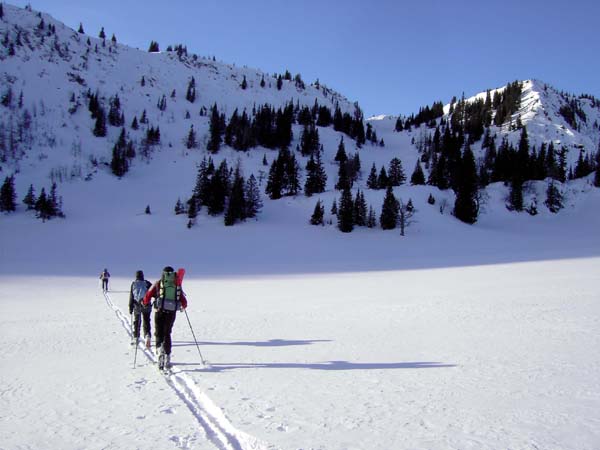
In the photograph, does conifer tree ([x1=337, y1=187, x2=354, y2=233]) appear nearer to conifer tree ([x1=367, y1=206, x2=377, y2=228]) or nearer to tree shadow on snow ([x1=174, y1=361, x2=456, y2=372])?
conifer tree ([x1=367, y1=206, x2=377, y2=228])

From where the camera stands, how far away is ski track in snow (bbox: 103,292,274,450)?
485 cm

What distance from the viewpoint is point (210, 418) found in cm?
564

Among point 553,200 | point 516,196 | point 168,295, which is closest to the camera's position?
point 168,295

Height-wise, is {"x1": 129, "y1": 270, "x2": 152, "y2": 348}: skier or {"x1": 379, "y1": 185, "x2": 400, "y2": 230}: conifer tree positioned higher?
{"x1": 379, "y1": 185, "x2": 400, "y2": 230}: conifer tree

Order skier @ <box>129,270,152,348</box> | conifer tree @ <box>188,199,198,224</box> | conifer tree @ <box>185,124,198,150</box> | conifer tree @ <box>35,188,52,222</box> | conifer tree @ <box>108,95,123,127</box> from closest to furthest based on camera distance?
skier @ <box>129,270,152,348</box> < conifer tree @ <box>35,188,52,222</box> < conifer tree @ <box>188,199,198,224</box> < conifer tree @ <box>185,124,198,150</box> < conifer tree @ <box>108,95,123,127</box>

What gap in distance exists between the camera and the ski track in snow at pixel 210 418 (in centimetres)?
485

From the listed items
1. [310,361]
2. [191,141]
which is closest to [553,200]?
[310,361]

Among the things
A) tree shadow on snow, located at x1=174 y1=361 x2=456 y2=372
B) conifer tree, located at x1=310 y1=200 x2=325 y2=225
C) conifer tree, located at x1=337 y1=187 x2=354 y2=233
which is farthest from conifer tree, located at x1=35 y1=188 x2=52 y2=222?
tree shadow on snow, located at x1=174 y1=361 x2=456 y2=372

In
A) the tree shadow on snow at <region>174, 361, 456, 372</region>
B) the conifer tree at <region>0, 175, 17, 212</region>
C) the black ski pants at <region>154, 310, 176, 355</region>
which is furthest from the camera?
the conifer tree at <region>0, 175, 17, 212</region>

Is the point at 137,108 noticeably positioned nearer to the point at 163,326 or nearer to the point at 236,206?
the point at 236,206

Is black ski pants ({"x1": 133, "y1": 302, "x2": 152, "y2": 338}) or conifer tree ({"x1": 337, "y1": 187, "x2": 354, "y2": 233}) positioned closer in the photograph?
black ski pants ({"x1": 133, "y1": 302, "x2": 152, "y2": 338})

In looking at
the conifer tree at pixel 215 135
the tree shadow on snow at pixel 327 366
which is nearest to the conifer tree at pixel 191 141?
the conifer tree at pixel 215 135

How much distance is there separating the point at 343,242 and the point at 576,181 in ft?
210

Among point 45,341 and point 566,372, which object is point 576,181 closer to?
point 566,372
